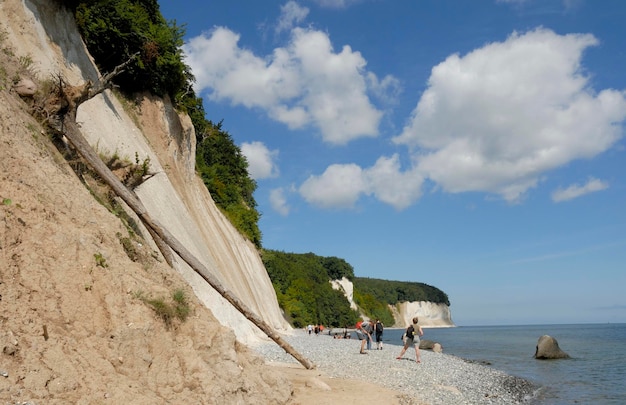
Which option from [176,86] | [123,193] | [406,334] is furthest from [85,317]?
[176,86]

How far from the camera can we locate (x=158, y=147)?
2305 centimetres

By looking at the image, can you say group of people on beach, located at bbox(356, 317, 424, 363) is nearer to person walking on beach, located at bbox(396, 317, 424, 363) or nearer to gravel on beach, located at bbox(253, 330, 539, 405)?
person walking on beach, located at bbox(396, 317, 424, 363)

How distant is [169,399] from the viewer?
6531mm

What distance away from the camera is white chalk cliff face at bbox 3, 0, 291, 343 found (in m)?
15.6

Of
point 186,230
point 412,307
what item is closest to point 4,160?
point 186,230

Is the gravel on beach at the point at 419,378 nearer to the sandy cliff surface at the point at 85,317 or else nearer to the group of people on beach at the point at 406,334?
the group of people on beach at the point at 406,334

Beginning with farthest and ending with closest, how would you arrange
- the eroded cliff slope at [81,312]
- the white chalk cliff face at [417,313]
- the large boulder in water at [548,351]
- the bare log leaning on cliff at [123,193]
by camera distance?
the white chalk cliff face at [417,313] → the large boulder in water at [548,351] → the bare log leaning on cliff at [123,193] → the eroded cliff slope at [81,312]

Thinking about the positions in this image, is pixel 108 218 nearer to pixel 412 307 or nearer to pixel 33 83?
pixel 33 83

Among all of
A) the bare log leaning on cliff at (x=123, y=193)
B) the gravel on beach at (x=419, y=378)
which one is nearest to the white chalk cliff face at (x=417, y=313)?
the gravel on beach at (x=419, y=378)

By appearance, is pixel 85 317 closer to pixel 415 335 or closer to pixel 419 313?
pixel 415 335

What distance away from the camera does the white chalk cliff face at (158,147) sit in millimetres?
15562

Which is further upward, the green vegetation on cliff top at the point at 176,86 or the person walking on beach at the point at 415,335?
the green vegetation on cliff top at the point at 176,86

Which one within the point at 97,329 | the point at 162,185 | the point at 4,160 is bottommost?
the point at 97,329

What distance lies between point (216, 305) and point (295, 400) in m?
9.00
